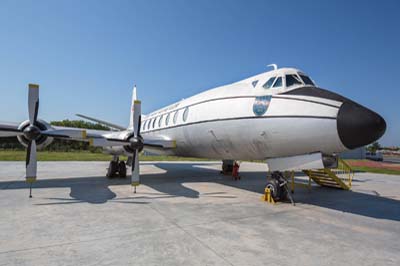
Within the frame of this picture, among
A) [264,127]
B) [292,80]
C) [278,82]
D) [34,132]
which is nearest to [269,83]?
[278,82]

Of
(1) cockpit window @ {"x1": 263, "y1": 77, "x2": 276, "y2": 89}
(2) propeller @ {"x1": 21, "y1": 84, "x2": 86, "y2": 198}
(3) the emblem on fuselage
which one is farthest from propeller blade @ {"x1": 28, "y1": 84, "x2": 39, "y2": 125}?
(1) cockpit window @ {"x1": 263, "y1": 77, "x2": 276, "y2": 89}

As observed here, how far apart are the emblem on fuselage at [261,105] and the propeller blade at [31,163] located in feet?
24.5

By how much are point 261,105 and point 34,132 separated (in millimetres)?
7777

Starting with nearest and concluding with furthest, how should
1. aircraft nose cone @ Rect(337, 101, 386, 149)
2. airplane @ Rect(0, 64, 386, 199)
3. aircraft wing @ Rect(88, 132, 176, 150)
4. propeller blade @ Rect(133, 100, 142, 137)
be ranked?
aircraft nose cone @ Rect(337, 101, 386, 149)
airplane @ Rect(0, 64, 386, 199)
aircraft wing @ Rect(88, 132, 176, 150)
propeller blade @ Rect(133, 100, 142, 137)

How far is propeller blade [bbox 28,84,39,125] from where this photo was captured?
30.9 feet

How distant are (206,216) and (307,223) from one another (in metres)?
2.42

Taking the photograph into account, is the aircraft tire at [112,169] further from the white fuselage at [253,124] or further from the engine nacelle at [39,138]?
the engine nacelle at [39,138]

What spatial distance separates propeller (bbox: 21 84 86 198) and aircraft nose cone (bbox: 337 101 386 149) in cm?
833

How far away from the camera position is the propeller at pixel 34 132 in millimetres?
8909

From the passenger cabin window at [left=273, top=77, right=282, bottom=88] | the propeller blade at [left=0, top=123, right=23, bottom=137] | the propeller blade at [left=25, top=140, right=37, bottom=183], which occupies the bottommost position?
the propeller blade at [left=25, top=140, right=37, bottom=183]

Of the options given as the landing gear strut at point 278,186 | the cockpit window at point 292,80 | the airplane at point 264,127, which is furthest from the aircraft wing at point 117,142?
the cockpit window at point 292,80

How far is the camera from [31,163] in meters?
8.87

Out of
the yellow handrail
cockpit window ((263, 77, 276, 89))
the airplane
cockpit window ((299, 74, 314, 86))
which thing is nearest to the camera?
the airplane

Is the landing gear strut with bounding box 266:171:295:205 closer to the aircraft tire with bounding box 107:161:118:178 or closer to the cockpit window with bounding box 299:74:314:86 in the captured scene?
the cockpit window with bounding box 299:74:314:86
